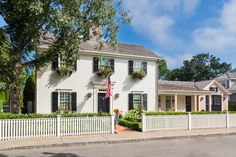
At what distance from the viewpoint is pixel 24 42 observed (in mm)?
17188

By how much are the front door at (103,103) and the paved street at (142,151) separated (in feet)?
33.7

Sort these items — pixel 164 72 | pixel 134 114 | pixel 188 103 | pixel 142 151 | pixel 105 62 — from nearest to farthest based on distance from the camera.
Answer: pixel 142 151, pixel 134 114, pixel 105 62, pixel 188 103, pixel 164 72

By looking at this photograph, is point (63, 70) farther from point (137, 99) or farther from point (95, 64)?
point (137, 99)

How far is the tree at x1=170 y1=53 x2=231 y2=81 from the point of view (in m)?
73.9

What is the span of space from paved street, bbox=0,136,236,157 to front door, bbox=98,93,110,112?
10.3m

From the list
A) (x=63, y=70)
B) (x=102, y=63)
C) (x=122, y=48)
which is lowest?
(x=63, y=70)

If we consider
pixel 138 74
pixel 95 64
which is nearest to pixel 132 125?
pixel 95 64

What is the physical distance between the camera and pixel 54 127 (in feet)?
48.9

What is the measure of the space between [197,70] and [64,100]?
57.1 m

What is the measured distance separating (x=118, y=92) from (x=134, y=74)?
1976mm

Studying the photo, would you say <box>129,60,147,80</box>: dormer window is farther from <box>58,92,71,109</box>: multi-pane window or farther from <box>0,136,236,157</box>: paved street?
<box>0,136,236,157</box>: paved street

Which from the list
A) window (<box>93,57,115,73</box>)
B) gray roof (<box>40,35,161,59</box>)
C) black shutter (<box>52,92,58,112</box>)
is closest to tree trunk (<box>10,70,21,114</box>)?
black shutter (<box>52,92,58,112</box>)

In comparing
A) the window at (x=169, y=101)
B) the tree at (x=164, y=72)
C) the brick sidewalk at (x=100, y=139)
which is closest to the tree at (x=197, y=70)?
the tree at (x=164, y=72)

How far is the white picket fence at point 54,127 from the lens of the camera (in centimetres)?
1398
